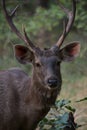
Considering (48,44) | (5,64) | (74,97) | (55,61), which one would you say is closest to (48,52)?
(55,61)

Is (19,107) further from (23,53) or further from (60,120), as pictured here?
(23,53)

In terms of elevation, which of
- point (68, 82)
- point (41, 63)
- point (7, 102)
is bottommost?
point (68, 82)

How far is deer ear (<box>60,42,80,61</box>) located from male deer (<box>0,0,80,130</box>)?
6 centimetres

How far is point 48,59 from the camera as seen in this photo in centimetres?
871

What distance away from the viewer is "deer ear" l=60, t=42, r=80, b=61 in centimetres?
915

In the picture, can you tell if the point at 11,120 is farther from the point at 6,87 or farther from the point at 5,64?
the point at 5,64

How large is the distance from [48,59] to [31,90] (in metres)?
0.55

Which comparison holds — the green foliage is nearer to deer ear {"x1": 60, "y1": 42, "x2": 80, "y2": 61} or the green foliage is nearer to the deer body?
the deer body

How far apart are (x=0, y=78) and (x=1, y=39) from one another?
316 inches

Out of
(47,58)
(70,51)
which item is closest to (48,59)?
(47,58)

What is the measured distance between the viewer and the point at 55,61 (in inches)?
344

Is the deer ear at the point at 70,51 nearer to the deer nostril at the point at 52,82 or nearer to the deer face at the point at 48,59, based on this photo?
the deer face at the point at 48,59

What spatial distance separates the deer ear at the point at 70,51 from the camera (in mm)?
9148


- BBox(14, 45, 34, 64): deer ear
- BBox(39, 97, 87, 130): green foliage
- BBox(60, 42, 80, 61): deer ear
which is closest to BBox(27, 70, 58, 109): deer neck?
BBox(39, 97, 87, 130): green foliage
